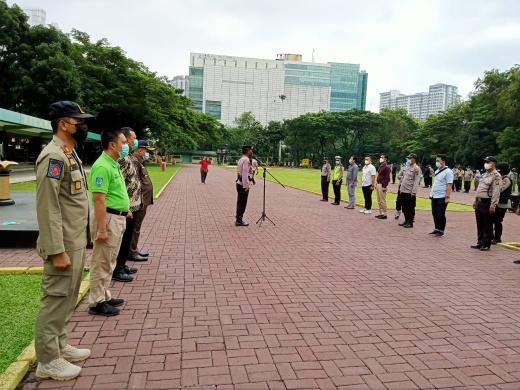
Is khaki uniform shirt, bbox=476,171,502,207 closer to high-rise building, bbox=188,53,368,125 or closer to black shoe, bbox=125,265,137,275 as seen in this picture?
black shoe, bbox=125,265,137,275

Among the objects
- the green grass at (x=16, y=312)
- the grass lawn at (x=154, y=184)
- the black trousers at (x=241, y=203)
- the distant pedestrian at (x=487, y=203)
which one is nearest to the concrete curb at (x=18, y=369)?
the green grass at (x=16, y=312)

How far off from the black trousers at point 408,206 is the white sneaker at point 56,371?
9103 mm

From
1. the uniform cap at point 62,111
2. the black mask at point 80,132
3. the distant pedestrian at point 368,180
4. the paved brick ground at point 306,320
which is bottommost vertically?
the paved brick ground at point 306,320

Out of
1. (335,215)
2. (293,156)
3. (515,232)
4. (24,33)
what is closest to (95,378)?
(335,215)

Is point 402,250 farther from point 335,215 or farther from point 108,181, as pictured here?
point 108,181

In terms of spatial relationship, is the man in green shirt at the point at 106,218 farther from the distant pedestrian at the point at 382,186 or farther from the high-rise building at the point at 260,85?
the high-rise building at the point at 260,85

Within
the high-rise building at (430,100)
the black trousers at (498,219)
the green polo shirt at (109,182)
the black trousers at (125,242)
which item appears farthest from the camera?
the high-rise building at (430,100)

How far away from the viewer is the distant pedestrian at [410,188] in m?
10.5

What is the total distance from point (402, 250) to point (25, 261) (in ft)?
20.1

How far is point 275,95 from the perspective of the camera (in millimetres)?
126125

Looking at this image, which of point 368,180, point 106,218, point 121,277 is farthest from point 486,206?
point 106,218

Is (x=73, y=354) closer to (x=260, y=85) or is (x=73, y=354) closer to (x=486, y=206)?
(x=486, y=206)

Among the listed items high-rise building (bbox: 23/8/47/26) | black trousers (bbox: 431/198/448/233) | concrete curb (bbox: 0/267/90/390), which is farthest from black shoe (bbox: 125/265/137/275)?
high-rise building (bbox: 23/8/47/26)

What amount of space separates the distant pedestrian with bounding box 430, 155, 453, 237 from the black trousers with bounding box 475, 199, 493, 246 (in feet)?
3.96
